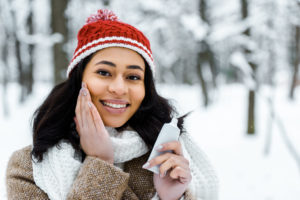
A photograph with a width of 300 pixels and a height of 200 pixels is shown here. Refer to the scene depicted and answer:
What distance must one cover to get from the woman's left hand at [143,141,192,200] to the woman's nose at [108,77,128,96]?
1.18 ft

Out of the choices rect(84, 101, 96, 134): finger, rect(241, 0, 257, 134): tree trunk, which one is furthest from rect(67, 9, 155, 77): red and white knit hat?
rect(241, 0, 257, 134): tree trunk

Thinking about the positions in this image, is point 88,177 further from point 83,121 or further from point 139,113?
point 139,113

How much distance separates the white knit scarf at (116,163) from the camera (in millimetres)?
1220

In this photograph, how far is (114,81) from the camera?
51.0 inches

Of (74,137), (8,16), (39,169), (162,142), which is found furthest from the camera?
(8,16)

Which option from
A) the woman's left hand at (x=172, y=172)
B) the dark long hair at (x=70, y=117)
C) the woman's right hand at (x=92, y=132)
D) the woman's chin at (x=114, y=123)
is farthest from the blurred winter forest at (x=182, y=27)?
the woman's right hand at (x=92, y=132)

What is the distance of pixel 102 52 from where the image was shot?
4.37 ft

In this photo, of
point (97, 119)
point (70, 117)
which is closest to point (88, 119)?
point (97, 119)

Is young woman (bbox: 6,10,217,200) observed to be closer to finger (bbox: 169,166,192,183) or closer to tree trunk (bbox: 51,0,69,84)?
finger (bbox: 169,166,192,183)

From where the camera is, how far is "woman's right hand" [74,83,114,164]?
1.22 meters

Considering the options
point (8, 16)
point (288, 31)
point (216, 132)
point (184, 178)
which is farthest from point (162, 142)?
point (288, 31)

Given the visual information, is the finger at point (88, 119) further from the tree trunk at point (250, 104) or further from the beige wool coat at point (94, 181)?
the tree trunk at point (250, 104)

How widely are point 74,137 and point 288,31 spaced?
14.0 m

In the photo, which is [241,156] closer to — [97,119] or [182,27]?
[97,119]
